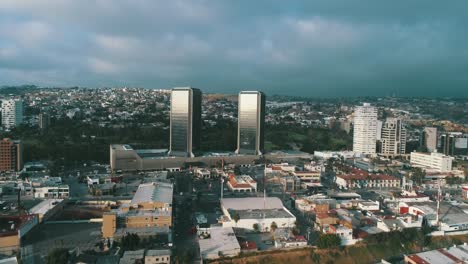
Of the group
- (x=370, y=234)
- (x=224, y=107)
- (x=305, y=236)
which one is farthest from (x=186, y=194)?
(x=224, y=107)

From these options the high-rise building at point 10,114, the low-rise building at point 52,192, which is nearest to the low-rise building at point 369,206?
the low-rise building at point 52,192

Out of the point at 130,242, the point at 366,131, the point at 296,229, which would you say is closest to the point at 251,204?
the point at 296,229

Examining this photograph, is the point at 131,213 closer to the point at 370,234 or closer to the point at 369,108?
the point at 370,234

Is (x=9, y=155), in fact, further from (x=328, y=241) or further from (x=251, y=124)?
(x=328, y=241)

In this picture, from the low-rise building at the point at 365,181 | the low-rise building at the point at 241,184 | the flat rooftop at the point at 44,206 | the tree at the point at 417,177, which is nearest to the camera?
the flat rooftop at the point at 44,206

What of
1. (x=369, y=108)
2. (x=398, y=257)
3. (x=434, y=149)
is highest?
(x=369, y=108)

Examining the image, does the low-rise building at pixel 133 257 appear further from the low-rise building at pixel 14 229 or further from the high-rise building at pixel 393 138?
the high-rise building at pixel 393 138
